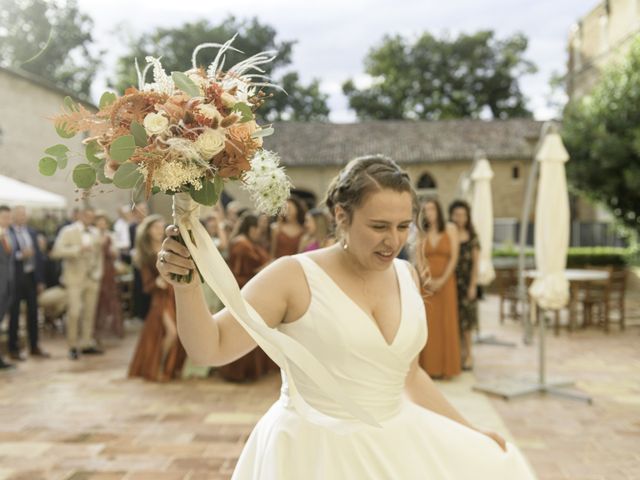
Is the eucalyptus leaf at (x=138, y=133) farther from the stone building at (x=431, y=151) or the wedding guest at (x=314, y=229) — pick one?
the stone building at (x=431, y=151)

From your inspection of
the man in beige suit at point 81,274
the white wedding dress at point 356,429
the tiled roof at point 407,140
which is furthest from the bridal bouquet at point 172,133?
the tiled roof at point 407,140

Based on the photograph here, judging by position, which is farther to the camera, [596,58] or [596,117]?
[596,58]

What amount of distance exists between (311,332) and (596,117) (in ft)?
66.6

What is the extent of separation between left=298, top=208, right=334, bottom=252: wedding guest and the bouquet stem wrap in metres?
4.83

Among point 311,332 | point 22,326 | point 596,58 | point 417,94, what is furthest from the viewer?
point 417,94

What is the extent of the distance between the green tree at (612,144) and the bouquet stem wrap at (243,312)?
60.8 ft

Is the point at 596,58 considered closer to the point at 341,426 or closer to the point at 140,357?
the point at 140,357

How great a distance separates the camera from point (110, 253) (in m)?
9.59

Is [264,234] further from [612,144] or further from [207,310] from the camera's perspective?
[612,144]

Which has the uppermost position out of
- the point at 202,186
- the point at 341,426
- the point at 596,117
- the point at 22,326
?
the point at 596,117

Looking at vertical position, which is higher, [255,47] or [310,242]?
[255,47]

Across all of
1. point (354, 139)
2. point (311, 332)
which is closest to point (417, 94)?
point (354, 139)

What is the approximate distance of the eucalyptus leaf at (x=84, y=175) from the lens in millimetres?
1768

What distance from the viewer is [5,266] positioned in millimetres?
7840
